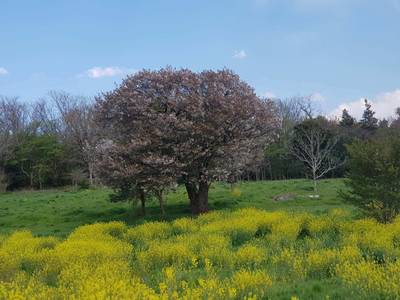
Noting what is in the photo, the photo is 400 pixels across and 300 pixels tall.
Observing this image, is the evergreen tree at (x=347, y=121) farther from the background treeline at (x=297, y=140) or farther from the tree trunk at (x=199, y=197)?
the tree trunk at (x=199, y=197)

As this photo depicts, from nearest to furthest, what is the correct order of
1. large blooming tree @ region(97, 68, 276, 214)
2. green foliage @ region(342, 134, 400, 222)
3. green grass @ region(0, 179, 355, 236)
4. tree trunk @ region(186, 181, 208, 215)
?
green foliage @ region(342, 134, 400, 222)
large blooming tree @ region(97, 68, 276, 214)
green grass @ region(0, 179, 355, 236)
tree trunk @ region(186, 181, 208, 215)

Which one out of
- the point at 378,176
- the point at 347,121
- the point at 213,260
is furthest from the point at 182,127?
the point at 347,121

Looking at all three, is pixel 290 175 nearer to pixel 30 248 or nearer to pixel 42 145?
pixel 42 145

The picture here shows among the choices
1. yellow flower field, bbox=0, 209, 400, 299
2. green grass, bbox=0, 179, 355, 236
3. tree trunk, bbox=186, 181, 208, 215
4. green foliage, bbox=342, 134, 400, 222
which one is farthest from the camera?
tree trunk, bbox=186, 181, 208, 215

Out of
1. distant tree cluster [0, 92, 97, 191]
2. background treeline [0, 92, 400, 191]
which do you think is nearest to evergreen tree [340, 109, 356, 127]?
background treeline [0, 92, 400, 191]

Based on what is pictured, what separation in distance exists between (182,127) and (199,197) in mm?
4350

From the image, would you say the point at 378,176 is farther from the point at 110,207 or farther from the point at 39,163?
the point at 39,163

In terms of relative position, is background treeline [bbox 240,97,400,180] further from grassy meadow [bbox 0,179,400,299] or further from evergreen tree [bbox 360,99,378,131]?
grassy meadow [bbox 0,179,400,299]

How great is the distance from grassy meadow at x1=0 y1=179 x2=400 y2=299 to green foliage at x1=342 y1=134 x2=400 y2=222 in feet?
4.51

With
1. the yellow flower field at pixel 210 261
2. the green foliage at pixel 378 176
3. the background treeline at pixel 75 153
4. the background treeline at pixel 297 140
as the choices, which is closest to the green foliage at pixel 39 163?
the background treeline at pixel 75 153

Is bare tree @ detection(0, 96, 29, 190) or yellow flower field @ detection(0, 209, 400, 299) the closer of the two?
yellow flower field @ detection(0, 209, 400, 299)

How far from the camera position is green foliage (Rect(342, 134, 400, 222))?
17844 millimetres

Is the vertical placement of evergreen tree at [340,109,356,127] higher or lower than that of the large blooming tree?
higher

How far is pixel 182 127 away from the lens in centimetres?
A: 2394
